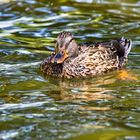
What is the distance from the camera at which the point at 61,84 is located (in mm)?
10695

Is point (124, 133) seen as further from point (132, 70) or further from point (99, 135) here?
point (132, 70)

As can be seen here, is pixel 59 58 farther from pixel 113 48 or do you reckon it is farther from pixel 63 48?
pixel 113 48

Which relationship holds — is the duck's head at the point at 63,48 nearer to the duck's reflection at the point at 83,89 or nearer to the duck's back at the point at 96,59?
the duck's back at the point at 96,59

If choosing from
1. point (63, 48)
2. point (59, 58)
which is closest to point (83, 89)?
point (59, 58)

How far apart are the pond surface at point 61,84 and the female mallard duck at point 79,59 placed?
0.70ft

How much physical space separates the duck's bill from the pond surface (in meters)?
0.37

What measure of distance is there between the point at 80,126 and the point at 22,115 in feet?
3.25

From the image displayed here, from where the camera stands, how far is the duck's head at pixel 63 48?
431 inches

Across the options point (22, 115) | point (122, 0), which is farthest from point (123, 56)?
point (122, 0)

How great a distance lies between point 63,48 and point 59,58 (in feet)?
0.91

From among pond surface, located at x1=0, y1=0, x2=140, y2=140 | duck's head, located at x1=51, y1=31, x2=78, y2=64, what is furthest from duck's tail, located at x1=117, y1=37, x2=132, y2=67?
duck's head, located at x1=51, y1=31, x2=78, y2=64

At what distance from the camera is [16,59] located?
481 inches

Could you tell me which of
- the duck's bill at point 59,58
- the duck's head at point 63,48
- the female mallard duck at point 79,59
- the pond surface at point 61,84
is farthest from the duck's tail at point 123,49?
the duck's bill at point 59,58

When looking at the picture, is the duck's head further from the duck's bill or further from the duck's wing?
the duck's wing
